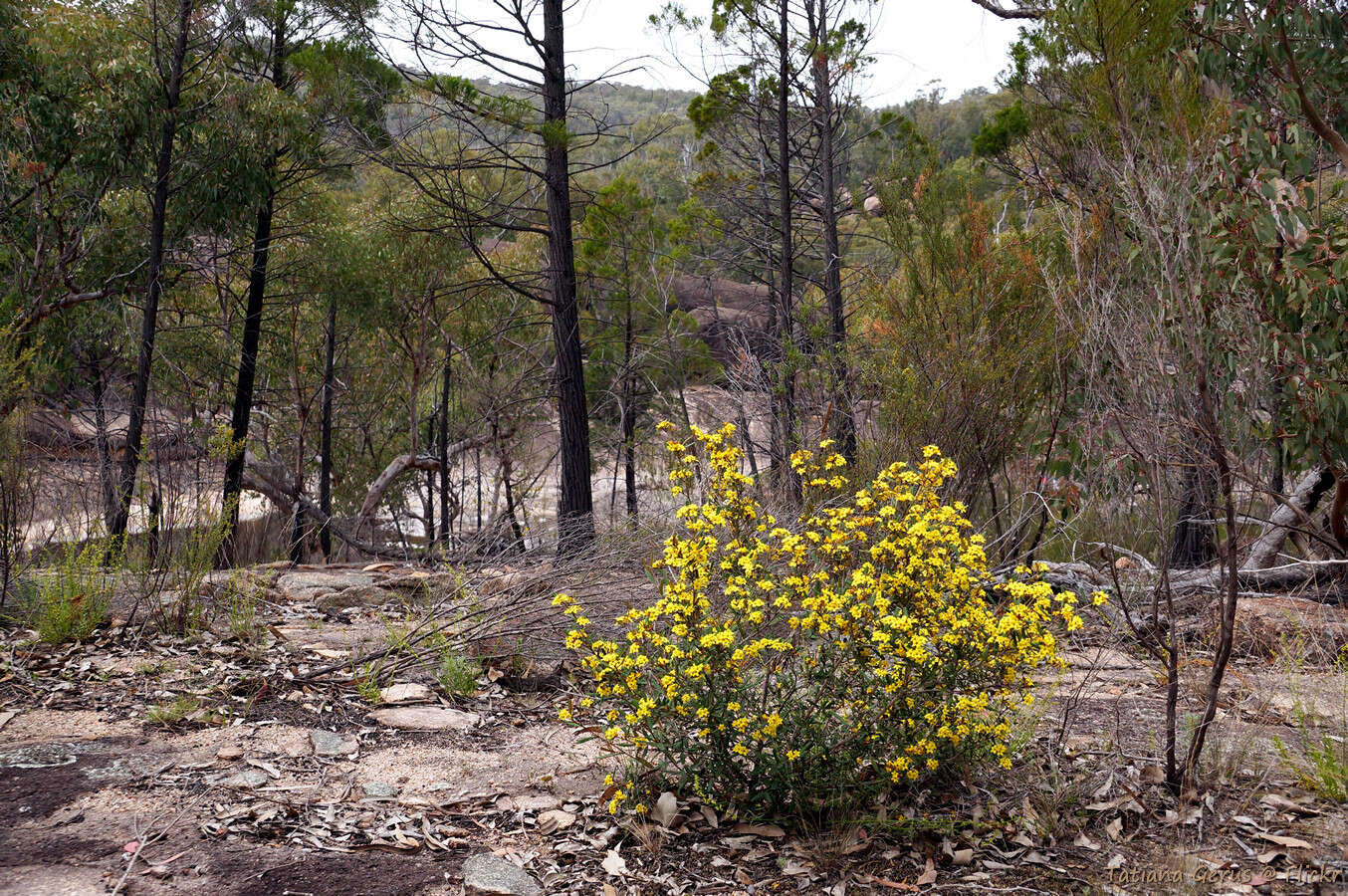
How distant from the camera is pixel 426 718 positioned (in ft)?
14.2

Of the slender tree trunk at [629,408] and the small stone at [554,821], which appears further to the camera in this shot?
the slender tree trunk at [629,408]

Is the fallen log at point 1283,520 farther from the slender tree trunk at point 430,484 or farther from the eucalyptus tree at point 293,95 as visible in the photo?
the slender tree trunk at point 430,484

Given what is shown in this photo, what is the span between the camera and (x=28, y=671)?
441 cm

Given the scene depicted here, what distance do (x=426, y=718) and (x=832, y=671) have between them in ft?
6.89

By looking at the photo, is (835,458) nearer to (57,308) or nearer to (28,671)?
(28,671)

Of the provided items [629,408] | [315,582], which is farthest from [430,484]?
[315,582]

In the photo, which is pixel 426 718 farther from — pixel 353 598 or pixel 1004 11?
pixel 1004 11

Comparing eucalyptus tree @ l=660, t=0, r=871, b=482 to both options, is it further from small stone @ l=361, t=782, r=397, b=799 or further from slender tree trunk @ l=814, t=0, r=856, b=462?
small stone @ l=361, t=782, r=397, b=799

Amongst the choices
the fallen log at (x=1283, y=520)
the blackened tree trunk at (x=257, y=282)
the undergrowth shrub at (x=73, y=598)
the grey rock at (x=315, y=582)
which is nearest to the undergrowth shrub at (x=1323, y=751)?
the fallen log at (x=1283, y=520)

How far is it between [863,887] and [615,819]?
870mm

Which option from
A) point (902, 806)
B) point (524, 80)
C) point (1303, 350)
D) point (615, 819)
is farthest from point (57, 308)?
point (1303, 350)

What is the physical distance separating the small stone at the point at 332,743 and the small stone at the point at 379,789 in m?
0.34

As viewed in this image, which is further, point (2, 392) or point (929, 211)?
point (929, 211)

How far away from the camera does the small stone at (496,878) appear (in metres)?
2.82
